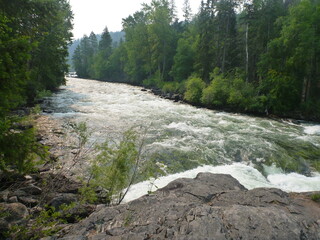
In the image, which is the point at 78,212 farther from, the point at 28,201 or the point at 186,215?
Answer: the point at 186,215

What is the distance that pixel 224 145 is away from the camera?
451 inches

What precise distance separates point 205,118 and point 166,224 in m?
14.7

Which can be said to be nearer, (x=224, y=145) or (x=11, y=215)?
(x=11, y=215)

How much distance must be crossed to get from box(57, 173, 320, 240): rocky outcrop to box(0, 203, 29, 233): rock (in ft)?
3.97

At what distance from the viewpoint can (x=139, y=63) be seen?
5269cm

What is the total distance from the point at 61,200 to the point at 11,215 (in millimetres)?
1228

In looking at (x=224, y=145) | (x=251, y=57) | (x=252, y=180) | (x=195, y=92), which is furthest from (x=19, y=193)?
(x=251, y=57)

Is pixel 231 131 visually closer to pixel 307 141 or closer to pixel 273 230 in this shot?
pixel 307 141

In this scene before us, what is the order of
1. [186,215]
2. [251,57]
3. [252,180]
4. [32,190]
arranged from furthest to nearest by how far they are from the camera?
[251,57] → [252,180] → [32,190] → [186,215]

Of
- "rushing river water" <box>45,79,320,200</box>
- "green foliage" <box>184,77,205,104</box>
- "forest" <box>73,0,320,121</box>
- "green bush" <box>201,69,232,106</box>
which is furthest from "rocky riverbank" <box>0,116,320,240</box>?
"green foliage" <box>184,77,205,104</box>

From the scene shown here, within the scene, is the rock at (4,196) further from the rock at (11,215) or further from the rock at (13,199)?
the rock at (11,215)

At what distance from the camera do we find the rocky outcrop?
3510mm

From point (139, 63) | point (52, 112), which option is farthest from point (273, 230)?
point (139, 63)

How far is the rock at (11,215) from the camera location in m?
4.02
